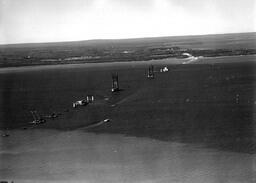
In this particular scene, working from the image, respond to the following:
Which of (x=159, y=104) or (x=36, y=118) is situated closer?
(x=36, y=118)

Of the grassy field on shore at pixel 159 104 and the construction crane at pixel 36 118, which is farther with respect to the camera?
the construction crane at pixel 36 118

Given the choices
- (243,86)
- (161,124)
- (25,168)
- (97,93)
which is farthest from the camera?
(97,93)

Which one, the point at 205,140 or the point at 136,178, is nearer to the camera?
the point at 136,178

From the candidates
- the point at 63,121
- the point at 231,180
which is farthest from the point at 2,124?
the point at 231,180

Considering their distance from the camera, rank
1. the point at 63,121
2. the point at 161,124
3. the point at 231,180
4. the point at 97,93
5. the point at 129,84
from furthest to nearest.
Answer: the point at 129,84, the point at 97,93, the point at 63,121, the point at 161,124, the point at 231,180

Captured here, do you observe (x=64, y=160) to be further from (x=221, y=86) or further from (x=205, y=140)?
(x=221, y=86)

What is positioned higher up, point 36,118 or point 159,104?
point 159,104

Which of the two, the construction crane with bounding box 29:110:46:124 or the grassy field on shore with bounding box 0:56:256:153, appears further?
the construction crane with bounding box 29:110:46:124
